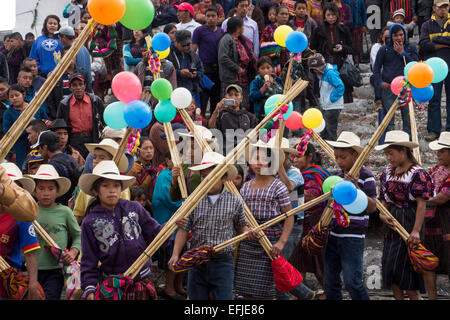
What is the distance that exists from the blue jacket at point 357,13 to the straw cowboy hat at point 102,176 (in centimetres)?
829

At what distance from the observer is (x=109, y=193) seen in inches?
198

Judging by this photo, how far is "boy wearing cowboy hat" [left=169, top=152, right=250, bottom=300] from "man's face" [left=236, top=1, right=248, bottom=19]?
5.46 m

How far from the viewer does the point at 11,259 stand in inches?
203

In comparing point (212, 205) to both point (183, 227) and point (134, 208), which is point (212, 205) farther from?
point (134, 208)

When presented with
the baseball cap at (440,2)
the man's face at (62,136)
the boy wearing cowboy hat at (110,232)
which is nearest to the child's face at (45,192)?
the boy wearing cowboy hat at (110,232)

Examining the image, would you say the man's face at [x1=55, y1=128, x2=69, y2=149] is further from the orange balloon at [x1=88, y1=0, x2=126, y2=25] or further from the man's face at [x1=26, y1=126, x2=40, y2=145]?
the orange balloon at [x1=88, y1=0, x2=126, y2=25]

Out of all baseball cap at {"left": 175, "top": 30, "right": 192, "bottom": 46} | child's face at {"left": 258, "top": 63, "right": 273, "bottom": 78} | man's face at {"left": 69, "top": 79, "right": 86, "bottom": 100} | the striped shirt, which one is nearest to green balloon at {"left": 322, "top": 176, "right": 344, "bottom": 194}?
the striped shirt

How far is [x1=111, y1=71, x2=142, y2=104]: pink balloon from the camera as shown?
5.31 metres

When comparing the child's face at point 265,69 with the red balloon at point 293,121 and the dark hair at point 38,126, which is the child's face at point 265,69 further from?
the dark hair at point 38,126

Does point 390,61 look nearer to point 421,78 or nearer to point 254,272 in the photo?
point 421,78

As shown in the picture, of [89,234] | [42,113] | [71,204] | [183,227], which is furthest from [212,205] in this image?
[42,113]

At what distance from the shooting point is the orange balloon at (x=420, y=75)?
5852mm

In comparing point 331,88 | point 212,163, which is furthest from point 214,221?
point 331,88

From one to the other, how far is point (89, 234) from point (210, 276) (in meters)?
1.08
